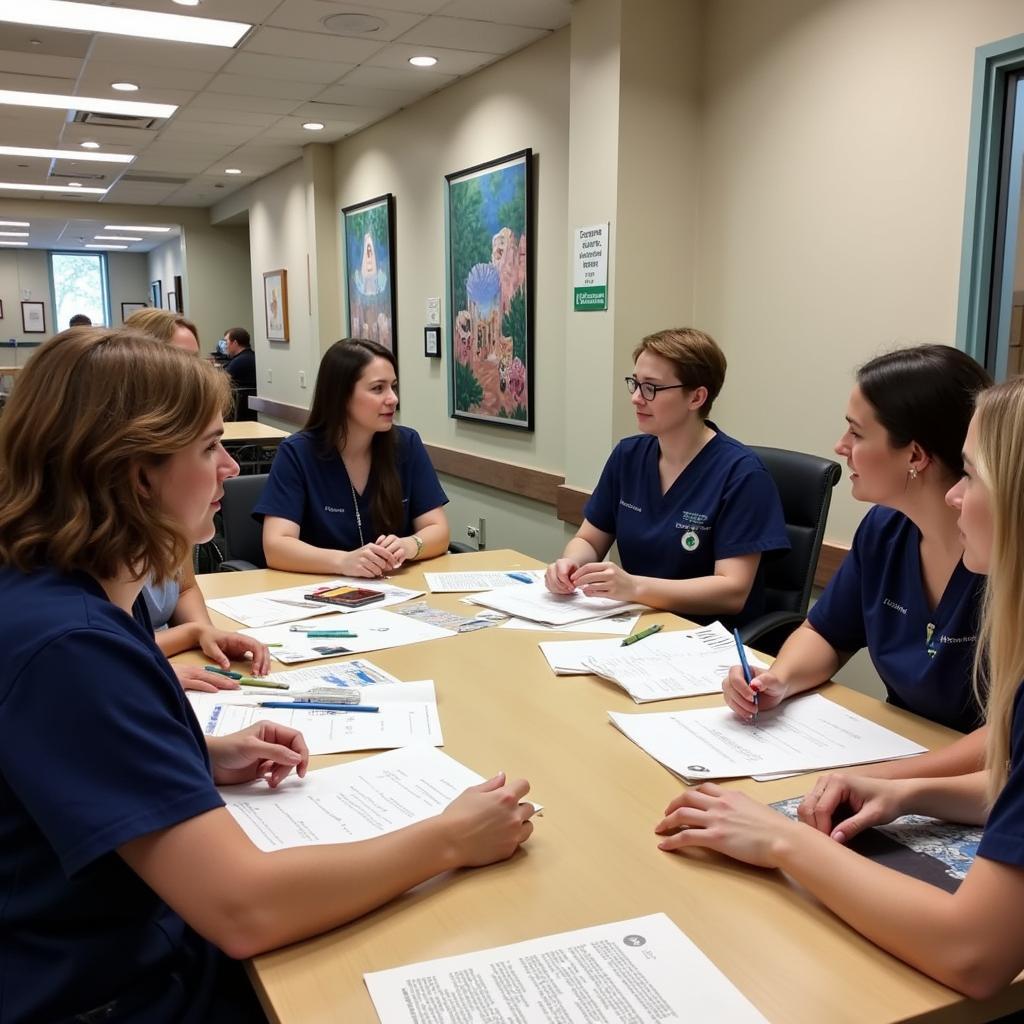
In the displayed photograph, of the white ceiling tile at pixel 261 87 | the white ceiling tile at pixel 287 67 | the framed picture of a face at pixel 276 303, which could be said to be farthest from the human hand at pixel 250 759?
the framed picture of a face at pixel 276 303

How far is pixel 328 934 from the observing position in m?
0.92

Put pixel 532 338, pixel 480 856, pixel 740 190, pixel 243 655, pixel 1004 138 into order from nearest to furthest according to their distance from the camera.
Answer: pixel 480 856 → pixel 243 655 → pixel 1004 138 → pixel 740 190 → pixel 532 338

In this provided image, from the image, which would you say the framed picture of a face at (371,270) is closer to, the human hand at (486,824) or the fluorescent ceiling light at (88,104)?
the fluorescent ceiling light at (88,104)

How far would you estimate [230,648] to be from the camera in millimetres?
1730

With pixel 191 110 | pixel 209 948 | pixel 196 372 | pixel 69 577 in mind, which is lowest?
pixel 209 948

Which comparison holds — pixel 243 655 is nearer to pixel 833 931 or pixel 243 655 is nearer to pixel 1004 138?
pixel 833 931

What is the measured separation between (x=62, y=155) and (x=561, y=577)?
21.0ft

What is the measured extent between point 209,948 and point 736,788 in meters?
0.67

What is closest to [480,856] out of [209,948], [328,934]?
[328,934]

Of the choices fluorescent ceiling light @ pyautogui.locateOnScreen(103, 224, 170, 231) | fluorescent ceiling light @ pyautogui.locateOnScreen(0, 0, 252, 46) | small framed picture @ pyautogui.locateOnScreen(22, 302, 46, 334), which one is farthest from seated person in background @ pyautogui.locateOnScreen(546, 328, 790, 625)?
small framed picture @ pyautogui.locateOnScreen(22, 302, 46, 334)

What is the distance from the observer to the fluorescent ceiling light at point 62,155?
259 inches

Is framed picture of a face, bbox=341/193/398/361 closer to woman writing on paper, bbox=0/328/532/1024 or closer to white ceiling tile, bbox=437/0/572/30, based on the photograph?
white ceiling tile, bbox=437/0/572/30

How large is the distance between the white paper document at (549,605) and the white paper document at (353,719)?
491 mm

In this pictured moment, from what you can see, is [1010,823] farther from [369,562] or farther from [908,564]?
[369,562]
